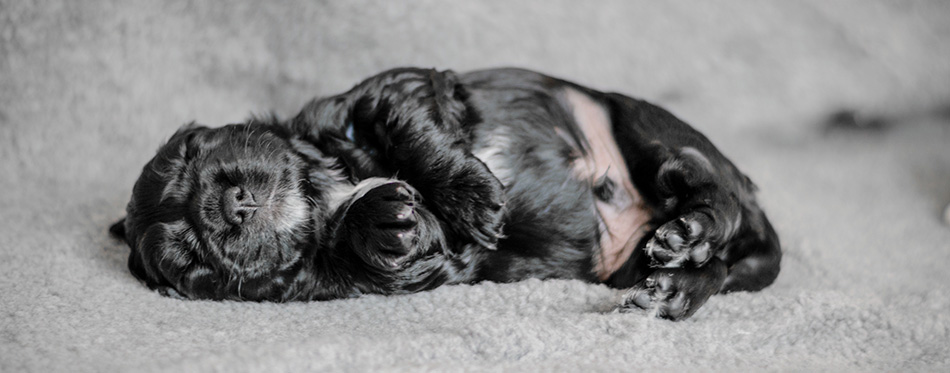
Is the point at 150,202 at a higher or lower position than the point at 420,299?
higher

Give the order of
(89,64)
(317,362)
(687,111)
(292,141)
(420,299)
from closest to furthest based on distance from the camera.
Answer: (317,362) < (420,299) < (292,141) < (89,64) < (687,111)

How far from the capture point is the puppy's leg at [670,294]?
151 centimetres

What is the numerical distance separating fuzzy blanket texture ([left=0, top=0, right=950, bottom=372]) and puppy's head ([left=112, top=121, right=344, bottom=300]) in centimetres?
7

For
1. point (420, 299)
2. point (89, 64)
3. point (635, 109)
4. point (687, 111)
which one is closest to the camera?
point (420, 299)

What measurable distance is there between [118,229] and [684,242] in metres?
1.47

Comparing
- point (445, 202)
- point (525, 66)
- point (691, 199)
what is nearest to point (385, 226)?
point (445, 202)

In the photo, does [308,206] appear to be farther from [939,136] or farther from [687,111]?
[939,136]

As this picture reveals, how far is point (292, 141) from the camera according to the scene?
1.71m

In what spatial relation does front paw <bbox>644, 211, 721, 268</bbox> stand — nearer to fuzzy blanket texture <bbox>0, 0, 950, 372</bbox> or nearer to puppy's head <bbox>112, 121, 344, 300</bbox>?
fuzzy blanket texture <bbox>0, 0, 950, 372</bbox>

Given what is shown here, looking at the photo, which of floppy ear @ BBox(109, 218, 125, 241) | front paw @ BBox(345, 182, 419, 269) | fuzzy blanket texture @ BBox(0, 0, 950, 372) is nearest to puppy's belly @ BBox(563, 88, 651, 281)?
fuzzy blanket texture @ BBox(0, 0, 950, 372)

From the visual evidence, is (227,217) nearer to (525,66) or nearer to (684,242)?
(684,242)

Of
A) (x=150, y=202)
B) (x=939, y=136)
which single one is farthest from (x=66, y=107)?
(x=939, y=136)

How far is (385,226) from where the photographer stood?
4.84 feet

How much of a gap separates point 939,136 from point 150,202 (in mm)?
3176
